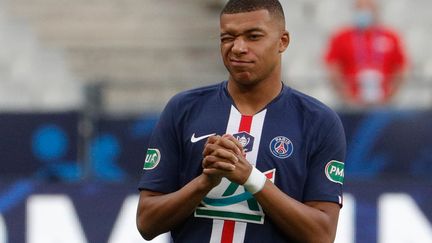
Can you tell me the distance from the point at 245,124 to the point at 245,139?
6cm

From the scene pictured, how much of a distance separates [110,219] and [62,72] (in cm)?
624

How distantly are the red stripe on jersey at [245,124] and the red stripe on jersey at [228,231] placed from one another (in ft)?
1.00

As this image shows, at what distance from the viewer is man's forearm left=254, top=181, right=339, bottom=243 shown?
4090 millimetres

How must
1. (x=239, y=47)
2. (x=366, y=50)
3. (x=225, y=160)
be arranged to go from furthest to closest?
(x=366, y=50), (x=239, y=47), (x=225, y=160)

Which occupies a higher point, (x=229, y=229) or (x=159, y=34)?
(x=159, y=34)

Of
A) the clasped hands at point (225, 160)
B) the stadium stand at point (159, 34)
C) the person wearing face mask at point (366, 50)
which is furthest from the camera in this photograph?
the stadium stand at point (159, 34)

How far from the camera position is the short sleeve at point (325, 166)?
14.1 ft

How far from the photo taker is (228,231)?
4.25 meters

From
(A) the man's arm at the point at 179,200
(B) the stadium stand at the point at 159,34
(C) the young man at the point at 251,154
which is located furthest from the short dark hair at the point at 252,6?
(B) the stadium stand at the point at 159,34

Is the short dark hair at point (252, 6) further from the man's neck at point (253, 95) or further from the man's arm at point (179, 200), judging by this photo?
the man's arm at point (179, 200)

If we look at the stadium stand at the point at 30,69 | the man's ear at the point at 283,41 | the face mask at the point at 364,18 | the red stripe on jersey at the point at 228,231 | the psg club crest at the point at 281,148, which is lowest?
the red stripe on jersey at the point at 228,231

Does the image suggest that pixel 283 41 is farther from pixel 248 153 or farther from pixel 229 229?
pixel 229 229

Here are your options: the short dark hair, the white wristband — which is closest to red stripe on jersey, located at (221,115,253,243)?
the white wristband

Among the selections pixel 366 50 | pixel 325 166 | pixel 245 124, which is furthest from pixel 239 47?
pixel 366 50
